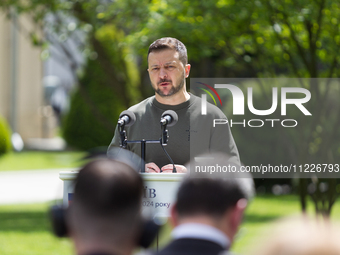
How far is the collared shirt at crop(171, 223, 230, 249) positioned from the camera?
1.83m

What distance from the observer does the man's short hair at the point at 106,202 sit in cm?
184

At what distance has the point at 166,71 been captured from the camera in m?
3.79

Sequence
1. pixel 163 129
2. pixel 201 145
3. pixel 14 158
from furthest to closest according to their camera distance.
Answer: pixel 14 158
pixel 201 145
pixel 163 129

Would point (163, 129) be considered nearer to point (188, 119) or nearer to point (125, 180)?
point (188, 119)

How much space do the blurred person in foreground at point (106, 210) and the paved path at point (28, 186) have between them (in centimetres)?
993

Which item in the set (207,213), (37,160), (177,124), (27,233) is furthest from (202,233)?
(37,160)

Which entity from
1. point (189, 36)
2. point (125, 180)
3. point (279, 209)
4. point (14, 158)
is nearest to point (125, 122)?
point (125, 180)

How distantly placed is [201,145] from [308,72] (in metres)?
4.95

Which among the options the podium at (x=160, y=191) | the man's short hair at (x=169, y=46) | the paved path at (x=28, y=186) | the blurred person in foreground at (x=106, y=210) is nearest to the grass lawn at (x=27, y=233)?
the paved path at (x=28, y=186)

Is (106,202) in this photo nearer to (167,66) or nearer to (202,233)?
(202,233)

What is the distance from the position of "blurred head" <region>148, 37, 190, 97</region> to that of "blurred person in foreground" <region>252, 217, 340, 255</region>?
239 cm

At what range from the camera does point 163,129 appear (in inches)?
138

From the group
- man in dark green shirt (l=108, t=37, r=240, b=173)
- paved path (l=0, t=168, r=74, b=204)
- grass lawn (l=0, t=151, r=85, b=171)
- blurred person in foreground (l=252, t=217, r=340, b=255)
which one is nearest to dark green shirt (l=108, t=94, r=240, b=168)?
man in dark green shirt (l=108, t=37, r=240, b=173)

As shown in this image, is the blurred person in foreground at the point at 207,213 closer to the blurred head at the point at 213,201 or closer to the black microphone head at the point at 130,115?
the blurred head at the point at 213,201
